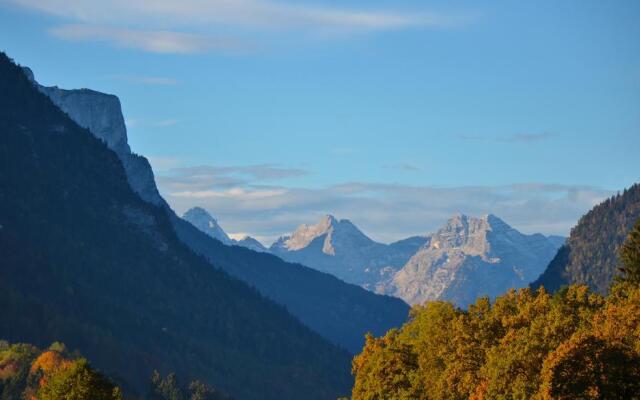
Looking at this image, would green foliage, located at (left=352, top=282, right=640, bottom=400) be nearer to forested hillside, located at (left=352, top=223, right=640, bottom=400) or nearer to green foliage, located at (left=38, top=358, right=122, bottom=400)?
forested hillside, located at (left=352, top=223, right=640, bottom=400)

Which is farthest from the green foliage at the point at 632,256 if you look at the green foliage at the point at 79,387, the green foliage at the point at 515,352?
the green foliage at the point at 79,387

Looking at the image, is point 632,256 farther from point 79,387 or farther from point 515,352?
point 79,387

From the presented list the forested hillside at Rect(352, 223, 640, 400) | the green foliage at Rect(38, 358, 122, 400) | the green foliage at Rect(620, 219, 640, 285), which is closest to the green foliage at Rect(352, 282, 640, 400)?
the forested hillside at Rect(352, 223, 640, 400)

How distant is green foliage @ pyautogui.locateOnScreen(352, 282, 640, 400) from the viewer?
119938 millimetres

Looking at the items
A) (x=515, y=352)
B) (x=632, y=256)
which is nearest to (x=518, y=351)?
(x=515, y=352)

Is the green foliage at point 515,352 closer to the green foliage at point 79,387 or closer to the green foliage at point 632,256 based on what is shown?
the green foliage at point 632,256

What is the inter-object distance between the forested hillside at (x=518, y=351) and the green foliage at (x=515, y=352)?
10 cm

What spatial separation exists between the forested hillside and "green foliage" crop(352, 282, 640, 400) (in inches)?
3.9

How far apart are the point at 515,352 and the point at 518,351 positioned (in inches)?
22.4

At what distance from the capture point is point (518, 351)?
130 m

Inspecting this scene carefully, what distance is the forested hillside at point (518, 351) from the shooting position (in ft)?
393

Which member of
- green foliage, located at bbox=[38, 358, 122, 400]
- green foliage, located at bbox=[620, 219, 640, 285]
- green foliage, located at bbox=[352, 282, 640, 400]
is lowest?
green foliage, located at bbox=[38, 358, 122, 400]

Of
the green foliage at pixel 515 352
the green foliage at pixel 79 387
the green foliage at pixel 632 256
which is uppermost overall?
the green foliage at pixel 632 256

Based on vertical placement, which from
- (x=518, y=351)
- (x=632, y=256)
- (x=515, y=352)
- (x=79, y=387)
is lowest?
(x=79, y=387)
